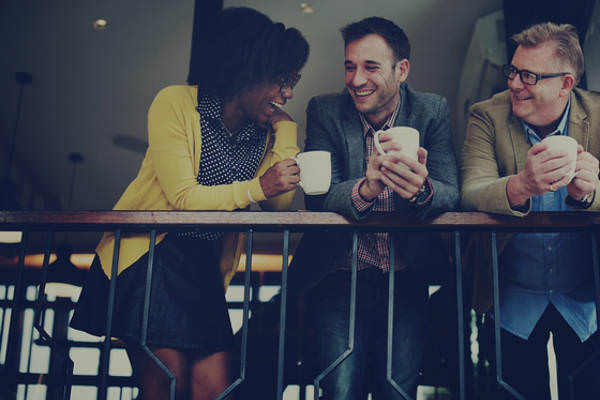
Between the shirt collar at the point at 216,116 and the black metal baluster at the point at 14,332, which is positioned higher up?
the shirt collar at the point at 216,116

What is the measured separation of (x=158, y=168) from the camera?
70.5 inches

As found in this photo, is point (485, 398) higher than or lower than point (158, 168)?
lower

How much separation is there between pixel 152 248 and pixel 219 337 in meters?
0.33

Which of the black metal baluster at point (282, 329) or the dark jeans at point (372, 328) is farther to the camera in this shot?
the dark jeans at point (372, 328)

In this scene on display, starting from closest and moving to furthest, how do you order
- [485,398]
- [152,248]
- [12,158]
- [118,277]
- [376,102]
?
[152,248] → [118,277] → [376,102] → [485,398] → [12,158]

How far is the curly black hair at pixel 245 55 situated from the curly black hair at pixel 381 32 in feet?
0.51

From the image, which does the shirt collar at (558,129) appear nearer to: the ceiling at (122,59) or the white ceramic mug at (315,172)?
the white ceramic mug at (315,172)

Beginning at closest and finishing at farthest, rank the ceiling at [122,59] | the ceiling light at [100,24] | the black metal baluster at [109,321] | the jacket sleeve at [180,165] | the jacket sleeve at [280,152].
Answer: the black metal baluster at [109,321] → the jacket sleeve at [180,165] → the jacket sleeve at [280,152] → the ceiling at [122,59] → the ceiling light at [100,24]

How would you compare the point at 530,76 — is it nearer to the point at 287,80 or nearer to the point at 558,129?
the point at 558,129

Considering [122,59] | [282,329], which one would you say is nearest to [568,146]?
[282,329]

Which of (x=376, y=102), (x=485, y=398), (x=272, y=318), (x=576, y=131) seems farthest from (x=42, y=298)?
(x=272, y=318)

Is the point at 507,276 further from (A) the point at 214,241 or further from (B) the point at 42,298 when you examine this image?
(B) the point at 42,298

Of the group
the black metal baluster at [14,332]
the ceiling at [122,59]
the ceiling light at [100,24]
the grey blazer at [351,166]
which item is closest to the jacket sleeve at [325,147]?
the grey blazer at [351,166]

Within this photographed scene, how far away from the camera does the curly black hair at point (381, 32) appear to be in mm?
2002
